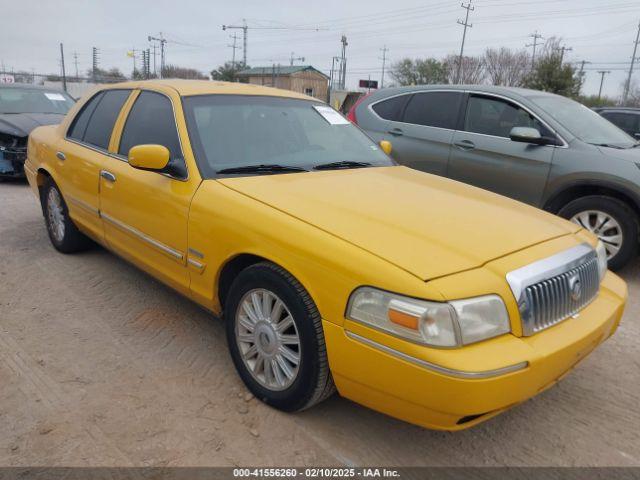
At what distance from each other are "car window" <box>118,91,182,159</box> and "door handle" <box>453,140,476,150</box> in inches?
136

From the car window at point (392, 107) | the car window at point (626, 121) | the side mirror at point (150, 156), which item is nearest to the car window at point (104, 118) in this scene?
the side mirror at point (150, 156)

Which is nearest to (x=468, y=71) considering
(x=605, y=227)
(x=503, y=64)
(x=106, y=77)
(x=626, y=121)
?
(x=503, y=64)

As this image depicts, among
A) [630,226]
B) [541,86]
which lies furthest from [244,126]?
[541,86]

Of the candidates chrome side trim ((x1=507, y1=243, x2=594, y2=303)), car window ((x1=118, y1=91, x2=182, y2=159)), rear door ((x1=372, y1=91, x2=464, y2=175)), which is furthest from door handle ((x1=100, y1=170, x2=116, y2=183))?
rear door ((x1=372, y1=91, x2=464, y2=175))

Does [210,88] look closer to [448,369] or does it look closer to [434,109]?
[448,369]

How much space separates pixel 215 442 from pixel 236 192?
1.25 metres

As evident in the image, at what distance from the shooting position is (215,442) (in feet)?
7.80

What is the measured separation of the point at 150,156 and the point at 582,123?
14.9 feet

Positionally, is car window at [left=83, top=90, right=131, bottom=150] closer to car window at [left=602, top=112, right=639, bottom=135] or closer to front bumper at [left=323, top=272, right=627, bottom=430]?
front bumper at [left=323, top=272, right=627, bottom=430]

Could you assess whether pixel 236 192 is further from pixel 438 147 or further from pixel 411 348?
pixel 438 147

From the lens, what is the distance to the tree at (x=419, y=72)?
174 feet

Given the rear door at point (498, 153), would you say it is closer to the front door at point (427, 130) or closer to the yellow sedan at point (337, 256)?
the front door at point (427, 130)

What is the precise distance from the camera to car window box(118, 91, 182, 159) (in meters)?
3.20

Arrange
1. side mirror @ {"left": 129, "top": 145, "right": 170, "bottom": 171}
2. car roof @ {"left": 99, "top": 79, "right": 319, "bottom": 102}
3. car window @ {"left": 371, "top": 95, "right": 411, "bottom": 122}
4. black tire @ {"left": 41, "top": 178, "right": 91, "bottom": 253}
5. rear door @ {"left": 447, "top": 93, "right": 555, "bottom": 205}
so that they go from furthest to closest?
car window @ {"left": 371, "top": 95, "right": 411, "bottom": 122}, rear door @ {"left": 447, "top": 93, "right": 555, "bottom": 205}, black tire @ {"left": 41, "top": 178, "right": 91, "bottom": 253}, car roof @ {"left": 99, "top": 79, "right": 319, "bottom": 102}, side mirror @ {"left": 129, "top": 145, "right": 170, "bottom": 171}
